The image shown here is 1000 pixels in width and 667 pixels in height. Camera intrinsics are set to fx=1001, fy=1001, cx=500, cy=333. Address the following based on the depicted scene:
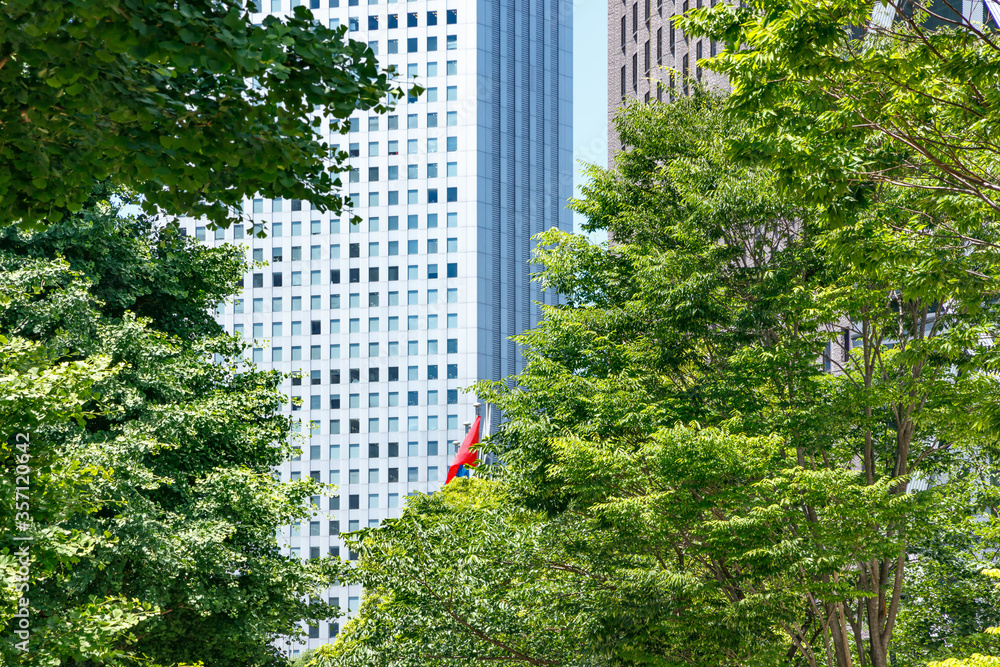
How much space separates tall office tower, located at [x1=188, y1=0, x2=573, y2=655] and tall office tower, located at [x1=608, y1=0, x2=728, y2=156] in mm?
30065

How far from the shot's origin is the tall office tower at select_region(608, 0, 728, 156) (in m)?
70.1

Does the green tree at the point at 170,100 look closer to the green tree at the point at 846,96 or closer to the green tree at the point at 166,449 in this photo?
the green tree at the point at 846,96

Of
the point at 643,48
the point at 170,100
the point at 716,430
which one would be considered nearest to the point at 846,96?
the point at 716,430

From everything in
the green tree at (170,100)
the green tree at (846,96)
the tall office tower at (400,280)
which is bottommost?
the green tree at (170,100)

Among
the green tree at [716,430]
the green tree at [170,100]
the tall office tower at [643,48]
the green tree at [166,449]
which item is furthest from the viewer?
the tall office tower at [643,48]

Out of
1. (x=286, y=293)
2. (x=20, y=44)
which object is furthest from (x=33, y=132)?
(x=286, y=293)

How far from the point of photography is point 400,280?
109 metres

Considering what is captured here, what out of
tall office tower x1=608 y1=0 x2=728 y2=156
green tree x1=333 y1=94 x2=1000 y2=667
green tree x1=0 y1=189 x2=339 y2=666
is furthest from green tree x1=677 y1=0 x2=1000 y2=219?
tall office tower x1=608 y1=0 x2=728 y2=156

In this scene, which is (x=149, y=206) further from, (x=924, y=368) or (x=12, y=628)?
(x=924, y=368)

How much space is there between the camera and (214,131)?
21.5ft

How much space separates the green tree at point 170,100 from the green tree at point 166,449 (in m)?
10.5

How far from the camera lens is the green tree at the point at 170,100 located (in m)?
5.75

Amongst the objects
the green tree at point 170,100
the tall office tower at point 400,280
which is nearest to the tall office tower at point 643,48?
the tall office tower at point 400,280

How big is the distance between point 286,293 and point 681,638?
98.1 metres
